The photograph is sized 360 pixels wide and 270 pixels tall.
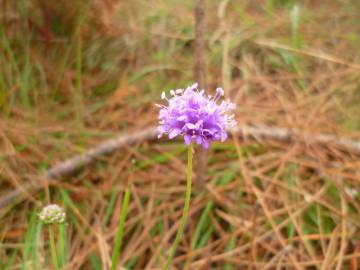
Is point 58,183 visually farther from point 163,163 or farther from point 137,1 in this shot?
point 137,1

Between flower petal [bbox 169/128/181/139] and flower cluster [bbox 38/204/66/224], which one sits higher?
flower petal [bbox 169/128/181/139]

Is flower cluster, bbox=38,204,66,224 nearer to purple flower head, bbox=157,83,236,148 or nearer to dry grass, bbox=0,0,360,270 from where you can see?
dry grass, bbox=0,0,360,270

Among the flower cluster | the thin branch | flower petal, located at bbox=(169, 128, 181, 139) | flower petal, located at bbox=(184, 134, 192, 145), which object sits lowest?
the thin branch

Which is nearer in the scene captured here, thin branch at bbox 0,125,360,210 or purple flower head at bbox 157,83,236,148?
purple flower head at bbox 157,83,236,148

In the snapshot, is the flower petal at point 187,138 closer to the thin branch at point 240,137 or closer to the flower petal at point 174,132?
the flower petal at point 174,132

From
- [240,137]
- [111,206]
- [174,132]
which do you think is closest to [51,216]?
[174,132]

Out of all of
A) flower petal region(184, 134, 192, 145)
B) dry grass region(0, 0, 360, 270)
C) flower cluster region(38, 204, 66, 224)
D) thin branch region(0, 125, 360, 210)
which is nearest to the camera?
flower petal region(184, 134, 192, 145)

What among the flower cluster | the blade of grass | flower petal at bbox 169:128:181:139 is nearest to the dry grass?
the blade of grass

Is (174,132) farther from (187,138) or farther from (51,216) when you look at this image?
(51,216)
